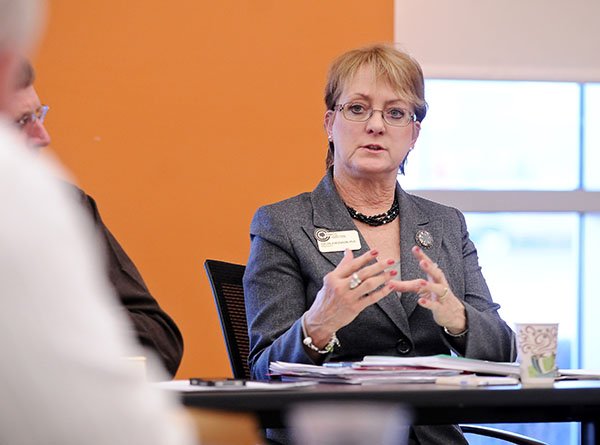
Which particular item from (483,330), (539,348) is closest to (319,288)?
(483,330)

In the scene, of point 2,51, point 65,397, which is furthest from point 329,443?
point 2,51

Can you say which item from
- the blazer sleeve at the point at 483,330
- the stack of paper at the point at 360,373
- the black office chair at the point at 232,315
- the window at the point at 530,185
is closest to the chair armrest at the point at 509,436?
the black office chair at the point at 232,315

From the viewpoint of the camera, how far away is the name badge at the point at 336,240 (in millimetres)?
2942

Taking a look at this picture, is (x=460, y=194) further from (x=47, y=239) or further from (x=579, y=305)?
(x=47, y=239)

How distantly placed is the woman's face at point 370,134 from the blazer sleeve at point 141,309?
30.7 inches

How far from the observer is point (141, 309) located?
103 inches

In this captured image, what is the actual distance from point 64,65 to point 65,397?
13.4 ft

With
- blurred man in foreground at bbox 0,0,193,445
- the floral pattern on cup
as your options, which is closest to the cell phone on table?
the floral pattern on cup

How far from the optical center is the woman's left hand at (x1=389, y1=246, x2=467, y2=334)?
252 cm

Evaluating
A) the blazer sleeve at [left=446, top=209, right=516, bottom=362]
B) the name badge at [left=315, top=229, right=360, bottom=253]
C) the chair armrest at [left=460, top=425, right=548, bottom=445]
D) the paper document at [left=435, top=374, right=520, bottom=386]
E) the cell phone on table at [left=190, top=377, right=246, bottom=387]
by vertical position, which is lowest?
the chair armrest at [left=460, top=425, right=548, bottom=445]

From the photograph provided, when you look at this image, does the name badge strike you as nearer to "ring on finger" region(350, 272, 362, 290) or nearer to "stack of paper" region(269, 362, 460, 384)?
"ring on finger" region(350, 272, 362, 290)

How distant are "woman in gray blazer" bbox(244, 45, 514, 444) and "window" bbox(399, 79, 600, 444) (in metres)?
1.72

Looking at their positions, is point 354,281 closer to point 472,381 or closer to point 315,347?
point 315,347

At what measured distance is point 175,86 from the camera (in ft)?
15.3
